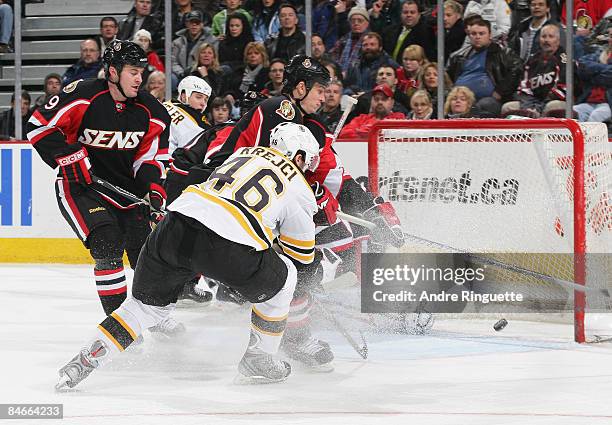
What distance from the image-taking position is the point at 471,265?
4852 mm

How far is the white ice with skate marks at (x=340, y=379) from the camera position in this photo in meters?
3.27

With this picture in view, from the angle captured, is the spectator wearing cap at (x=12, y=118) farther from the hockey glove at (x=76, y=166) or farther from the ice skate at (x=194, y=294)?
the hockey glove at (x=76, y=166)

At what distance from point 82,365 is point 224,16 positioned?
163 inches

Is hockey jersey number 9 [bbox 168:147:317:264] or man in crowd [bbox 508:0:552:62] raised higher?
man in crowd [bbox 508:0:552:62]

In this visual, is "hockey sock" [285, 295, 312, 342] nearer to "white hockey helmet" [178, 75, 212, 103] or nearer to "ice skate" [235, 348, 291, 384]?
"ice skate" [235, 348, 291, 384]

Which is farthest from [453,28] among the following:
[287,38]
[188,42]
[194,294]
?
[194,294]

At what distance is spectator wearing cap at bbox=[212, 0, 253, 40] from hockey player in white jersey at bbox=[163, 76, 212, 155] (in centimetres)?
146

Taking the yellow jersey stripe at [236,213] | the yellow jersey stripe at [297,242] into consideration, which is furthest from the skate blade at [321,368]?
the yellow jersey stripe at [236,213]

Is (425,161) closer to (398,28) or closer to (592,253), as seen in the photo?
(592,253)

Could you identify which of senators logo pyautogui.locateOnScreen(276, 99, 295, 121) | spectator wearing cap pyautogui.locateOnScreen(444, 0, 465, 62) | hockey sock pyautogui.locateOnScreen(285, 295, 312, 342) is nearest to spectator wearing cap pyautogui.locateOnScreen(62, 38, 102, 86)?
spectator wearing cap pyautogui.locateOnScreen(444, 0, 465, 62)

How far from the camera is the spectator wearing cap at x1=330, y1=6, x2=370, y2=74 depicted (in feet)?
22.7

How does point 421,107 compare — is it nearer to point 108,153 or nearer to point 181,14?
point 181,14

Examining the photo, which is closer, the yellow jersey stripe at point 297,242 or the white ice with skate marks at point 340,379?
the white ice with skate marks at point 340,379

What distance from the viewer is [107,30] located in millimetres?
7578
